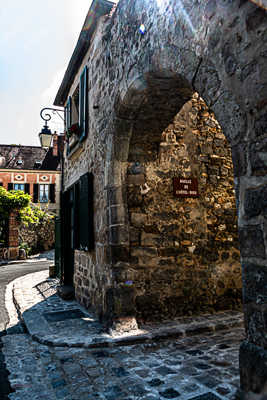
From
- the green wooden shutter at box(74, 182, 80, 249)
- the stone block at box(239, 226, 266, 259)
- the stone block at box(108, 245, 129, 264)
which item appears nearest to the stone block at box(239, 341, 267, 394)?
the stone block at box(239, 226, 266, 259)

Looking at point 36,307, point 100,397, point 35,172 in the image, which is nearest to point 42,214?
point 35,172

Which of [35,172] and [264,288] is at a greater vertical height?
[35,172]

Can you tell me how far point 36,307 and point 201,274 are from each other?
120 inches

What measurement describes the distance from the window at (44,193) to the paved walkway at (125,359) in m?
20.5

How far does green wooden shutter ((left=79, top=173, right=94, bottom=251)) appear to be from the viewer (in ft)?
16.2

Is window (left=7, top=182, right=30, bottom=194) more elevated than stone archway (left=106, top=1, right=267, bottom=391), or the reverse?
window (left=7, top=182, right=30, bottom=194)

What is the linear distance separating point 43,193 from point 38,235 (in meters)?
5.28

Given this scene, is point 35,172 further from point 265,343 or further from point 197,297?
point 265,343

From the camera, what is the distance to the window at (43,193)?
80.0ft

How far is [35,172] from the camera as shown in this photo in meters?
24.7

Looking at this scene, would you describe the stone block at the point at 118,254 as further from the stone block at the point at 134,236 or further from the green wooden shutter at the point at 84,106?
the green wooden shutter at the point at 84,106

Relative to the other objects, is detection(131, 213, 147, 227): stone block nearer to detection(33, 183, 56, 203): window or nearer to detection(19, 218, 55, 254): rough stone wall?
detection(19, 218, 55, 254): rough stone wall

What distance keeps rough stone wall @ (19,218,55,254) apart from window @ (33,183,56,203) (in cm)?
375

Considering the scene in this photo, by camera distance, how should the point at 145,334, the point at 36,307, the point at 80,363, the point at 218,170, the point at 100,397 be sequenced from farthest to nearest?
the point at 36,307 → the point at 218,170 → the point at 145,334 → the point at 80,363 → the point at 100,397
